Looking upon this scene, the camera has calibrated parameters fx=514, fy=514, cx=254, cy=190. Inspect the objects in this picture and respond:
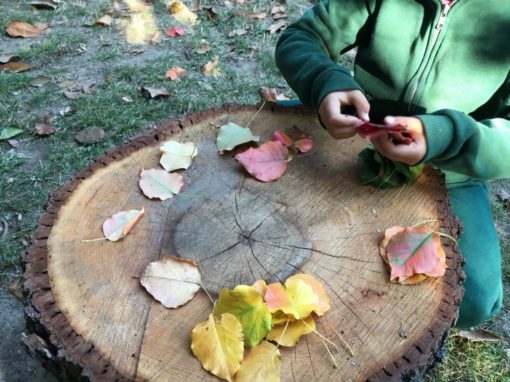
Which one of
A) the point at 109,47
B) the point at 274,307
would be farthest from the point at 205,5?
the point at 274,307

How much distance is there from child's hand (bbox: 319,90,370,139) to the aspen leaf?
1.17ft

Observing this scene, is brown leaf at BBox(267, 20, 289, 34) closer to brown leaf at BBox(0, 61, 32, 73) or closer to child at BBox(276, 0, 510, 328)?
brown leaf at BBox(0, 61, 32, 73)

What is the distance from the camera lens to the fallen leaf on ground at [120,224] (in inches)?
42.5

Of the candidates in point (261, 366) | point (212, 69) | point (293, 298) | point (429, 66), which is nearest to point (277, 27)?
point (212, 69)

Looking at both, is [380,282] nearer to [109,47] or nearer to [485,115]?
[485,115]

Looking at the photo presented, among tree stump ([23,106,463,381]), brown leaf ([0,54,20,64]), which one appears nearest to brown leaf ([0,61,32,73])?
brown leaf ([0,54,20,64])

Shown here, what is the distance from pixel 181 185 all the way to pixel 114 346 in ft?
1.37

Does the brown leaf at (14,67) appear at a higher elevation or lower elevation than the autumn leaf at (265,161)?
lower

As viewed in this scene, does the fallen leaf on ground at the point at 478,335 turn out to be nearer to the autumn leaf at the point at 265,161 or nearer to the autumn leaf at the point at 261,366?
the autumn leaf at the point at 265,161

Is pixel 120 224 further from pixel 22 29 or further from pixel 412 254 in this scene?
pixel 22 29

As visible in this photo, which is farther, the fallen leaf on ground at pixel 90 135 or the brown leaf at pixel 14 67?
the brown leaf at pixel 14 67

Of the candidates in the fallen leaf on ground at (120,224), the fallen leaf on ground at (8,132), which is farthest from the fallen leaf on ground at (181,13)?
the fallen leaf on ground at (120,224)

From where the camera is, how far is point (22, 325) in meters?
1.68

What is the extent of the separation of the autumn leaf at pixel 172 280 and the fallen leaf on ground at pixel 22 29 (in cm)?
236
